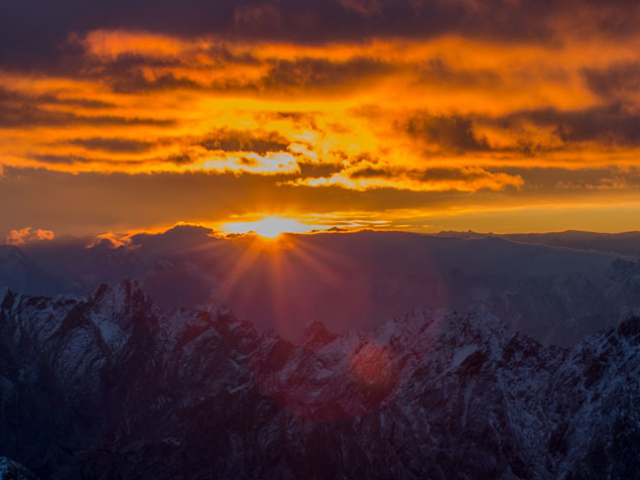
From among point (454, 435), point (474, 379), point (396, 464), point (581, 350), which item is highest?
point (581, 350)

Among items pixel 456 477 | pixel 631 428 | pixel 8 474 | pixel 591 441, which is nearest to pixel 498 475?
pixel 456 477

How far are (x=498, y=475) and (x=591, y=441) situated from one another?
2919 centimetres

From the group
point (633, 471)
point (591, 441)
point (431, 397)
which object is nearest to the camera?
point (633, 471)

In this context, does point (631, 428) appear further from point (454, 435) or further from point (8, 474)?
point (8, 474)

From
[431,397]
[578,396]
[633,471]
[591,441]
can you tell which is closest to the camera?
[633,471]

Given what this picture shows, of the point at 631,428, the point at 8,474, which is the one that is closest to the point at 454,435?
the point at 631,428

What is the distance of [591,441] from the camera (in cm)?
15638

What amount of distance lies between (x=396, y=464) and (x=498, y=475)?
3470 cm

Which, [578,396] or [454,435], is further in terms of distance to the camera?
[454,435]

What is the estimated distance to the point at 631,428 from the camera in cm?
14788

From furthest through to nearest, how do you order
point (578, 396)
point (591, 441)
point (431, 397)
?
point (431, 397)
point (578, 396)
point (591, 441)

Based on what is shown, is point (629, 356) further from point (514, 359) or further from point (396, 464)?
point (396, 464)

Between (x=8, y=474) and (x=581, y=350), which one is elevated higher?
(x=581, y=350)

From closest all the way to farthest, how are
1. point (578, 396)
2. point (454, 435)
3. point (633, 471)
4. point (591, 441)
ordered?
point (633, 471)
point (591, 441)
point (578, 396)
point (454, 435)
